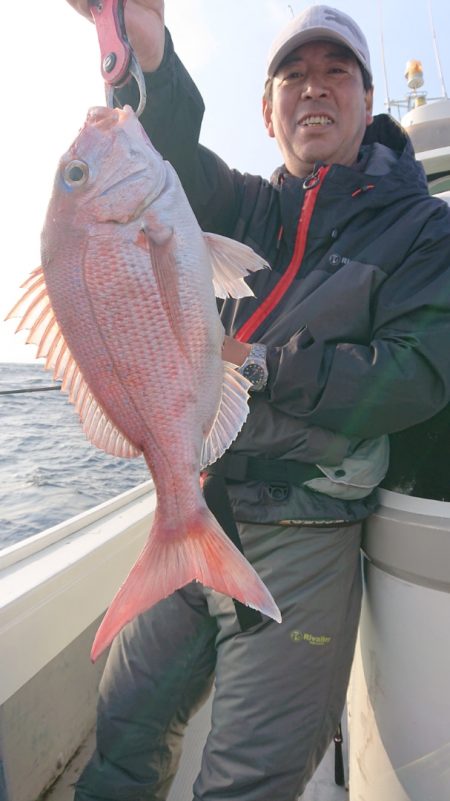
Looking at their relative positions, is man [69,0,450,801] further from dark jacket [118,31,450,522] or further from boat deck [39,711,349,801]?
boat deck [39,711,349,801]

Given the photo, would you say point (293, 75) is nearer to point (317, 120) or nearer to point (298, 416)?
point (317, 120)

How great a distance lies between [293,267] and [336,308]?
29 centimetres

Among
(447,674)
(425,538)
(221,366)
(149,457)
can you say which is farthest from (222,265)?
(447,674)

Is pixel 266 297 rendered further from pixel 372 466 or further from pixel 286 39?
pixel 286 39

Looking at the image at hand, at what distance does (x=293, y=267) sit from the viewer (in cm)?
195

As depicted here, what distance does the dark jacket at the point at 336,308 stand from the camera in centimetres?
166

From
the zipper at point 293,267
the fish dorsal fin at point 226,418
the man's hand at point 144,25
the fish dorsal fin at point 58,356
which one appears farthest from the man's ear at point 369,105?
the fish dorsal fin at point 58,356

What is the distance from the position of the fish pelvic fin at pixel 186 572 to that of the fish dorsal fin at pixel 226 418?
0.14 m

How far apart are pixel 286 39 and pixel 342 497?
1.67 metres

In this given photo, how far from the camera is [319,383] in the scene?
1.66m

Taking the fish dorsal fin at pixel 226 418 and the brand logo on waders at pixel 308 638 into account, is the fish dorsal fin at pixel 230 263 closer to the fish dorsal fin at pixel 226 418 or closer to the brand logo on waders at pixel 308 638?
the fish dorsal fin at pixel 226 418

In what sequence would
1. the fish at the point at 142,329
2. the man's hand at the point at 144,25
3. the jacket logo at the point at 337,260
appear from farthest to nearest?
the jacket logo at the point at 337,260 → the man's hand at the point at 144,25 → the fish at the point at 142,329

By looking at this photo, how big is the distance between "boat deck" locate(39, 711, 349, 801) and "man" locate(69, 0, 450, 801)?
732 millimetres

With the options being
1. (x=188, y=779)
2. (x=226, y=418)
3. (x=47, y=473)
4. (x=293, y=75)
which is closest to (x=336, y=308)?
(x=226, y=418)
